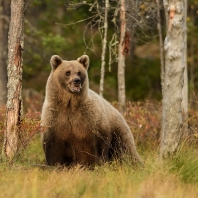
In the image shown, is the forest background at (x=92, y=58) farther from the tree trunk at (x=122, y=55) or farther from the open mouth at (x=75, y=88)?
the open mouth at (x=75, y=88)

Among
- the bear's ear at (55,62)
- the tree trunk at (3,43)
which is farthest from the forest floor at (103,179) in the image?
the tree trunk at (3,43)

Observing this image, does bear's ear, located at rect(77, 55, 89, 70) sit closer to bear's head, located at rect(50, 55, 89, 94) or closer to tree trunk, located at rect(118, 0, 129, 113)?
bear's head, located at rect(50, 55, 89, 94)

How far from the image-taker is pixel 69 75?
9.07 metres

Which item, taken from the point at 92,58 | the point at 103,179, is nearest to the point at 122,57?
the point at 103,179

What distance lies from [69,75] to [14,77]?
86 cm

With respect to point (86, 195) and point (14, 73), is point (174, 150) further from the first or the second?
point (14, 73)

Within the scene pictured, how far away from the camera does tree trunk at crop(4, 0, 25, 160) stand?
8734 millimetres

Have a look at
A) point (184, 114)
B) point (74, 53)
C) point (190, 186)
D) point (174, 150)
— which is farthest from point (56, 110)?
point (74, 53)

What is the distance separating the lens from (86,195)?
21.0ft

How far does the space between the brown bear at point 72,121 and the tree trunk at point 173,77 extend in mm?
1091

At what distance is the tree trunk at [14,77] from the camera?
28.7 ft

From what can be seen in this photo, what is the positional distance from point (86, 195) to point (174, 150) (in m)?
1.97

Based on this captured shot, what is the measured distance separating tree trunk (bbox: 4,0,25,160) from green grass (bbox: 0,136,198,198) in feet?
1.19

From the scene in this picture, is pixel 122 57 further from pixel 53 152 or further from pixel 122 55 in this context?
pixel 53 152
